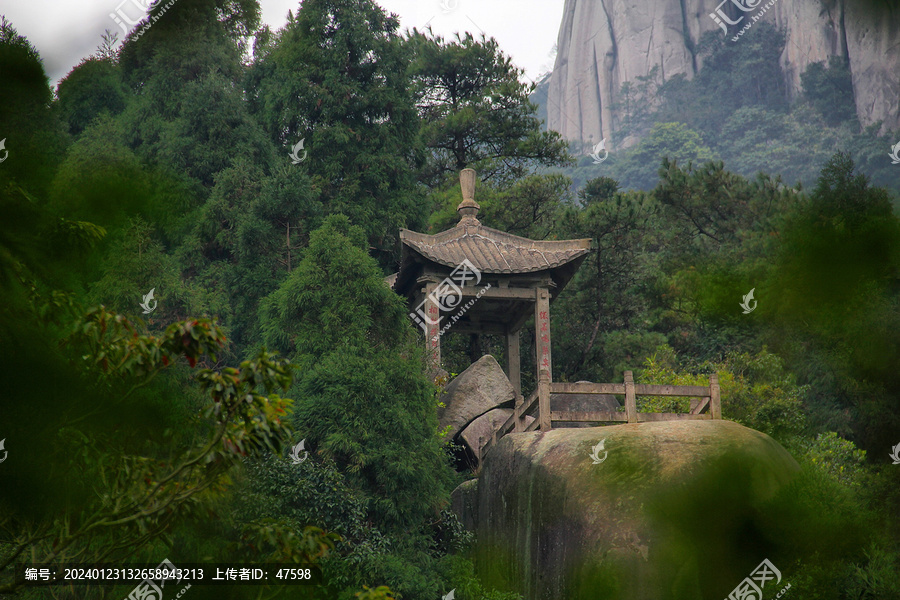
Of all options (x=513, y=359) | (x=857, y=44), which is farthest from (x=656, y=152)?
(x=857, y=44)

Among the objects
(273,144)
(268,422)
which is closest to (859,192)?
(268,422)

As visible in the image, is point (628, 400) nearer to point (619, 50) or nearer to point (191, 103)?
point (191, 103)

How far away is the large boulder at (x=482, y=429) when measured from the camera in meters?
12.2

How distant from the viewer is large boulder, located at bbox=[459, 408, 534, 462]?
12.2m

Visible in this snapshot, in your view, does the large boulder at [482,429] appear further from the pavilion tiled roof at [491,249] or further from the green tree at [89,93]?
the green tree at [89,93]

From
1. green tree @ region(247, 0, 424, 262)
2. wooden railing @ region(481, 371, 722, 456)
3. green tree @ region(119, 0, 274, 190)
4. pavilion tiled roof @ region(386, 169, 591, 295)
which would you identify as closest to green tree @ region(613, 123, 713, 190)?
green tree @ region(247, 0, 424, 262)

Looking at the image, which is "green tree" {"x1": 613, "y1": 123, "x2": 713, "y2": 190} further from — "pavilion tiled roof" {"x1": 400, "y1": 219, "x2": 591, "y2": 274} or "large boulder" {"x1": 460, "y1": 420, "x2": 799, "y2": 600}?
"large boulder" {"x1": 460, "y1": 420, "x2": 799, "y2": 600}

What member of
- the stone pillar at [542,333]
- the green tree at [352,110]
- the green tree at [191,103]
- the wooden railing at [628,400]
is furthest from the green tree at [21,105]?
the green tree at [352,110]

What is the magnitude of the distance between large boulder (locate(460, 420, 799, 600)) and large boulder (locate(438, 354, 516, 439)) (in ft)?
9.61

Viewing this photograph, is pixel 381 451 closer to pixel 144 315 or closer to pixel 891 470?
pixel 144 315

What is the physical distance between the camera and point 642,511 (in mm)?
7457

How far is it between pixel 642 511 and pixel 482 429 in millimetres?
5107

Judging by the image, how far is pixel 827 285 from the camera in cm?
238

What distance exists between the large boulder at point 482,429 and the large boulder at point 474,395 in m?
0.10
